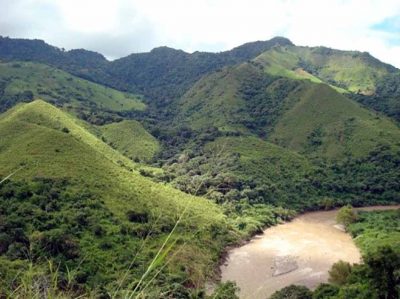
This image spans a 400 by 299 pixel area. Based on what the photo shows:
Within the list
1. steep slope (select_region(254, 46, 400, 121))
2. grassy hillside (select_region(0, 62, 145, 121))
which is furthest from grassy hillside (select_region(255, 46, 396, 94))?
grassy hillside (select_region(0, 62, 145, 121))

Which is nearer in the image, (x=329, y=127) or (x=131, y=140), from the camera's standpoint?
(x=131, y=140)

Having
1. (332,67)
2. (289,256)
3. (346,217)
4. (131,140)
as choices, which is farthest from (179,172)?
(332,67)

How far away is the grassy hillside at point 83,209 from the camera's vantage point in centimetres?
3700

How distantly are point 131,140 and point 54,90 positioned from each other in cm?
4833

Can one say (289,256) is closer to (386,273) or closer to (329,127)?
(386,273)

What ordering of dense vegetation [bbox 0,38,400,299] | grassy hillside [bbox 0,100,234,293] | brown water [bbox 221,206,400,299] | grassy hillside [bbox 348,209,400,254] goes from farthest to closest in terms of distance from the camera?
grassy hillside [bbox 348,209,400,254]
brown water [bbox 221,206,400,299]
grassy hillside [bbox 0,100,234,293]
dense vegetation [bbox 0,38,400,299]

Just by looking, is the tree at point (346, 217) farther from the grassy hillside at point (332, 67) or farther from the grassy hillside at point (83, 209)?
the grassy hillside at point (332, 67)

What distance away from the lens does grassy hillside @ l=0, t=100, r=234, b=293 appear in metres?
37.0

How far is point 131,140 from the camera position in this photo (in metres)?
90.3

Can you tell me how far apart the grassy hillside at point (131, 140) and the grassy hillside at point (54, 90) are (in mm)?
19166

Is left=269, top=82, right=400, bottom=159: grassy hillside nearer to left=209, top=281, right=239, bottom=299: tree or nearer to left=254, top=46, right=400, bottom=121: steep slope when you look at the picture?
left=254, top=46, right=400, bottom=121: steep slope

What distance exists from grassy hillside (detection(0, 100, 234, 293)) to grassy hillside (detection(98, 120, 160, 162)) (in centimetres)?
2256

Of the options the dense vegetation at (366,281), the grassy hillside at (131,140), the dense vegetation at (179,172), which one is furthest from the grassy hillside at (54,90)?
the dense vegetation at (366,281)

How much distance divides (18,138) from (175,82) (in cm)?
12413
